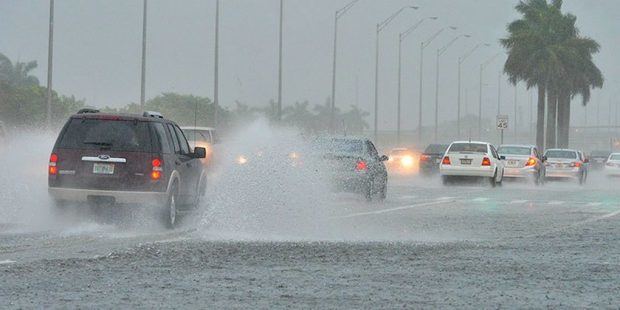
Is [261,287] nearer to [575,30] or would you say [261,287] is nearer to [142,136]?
[142,136]

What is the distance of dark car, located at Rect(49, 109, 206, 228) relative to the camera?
18688 millimetres

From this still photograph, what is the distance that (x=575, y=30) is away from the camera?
9406 cm

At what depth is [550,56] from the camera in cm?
8869

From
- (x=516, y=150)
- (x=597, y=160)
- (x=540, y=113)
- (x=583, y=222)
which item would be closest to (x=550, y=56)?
(x=540, y=113)

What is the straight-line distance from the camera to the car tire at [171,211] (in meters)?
18.9

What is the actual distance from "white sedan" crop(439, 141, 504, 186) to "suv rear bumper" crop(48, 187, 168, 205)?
26.8 metres

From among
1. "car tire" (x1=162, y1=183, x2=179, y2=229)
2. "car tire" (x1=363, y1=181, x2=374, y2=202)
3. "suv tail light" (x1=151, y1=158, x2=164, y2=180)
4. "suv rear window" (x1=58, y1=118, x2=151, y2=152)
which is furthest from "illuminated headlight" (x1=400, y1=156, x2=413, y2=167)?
"suv tail light" (x1=151, y1=158, x2=164, y2=180)

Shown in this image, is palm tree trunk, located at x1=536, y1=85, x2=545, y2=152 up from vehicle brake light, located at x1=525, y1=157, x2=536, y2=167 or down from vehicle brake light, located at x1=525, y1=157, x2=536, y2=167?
up

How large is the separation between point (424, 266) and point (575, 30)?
82492mm

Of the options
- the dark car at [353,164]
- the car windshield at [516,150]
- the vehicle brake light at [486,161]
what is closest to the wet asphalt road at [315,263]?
the dark car at [353,164]

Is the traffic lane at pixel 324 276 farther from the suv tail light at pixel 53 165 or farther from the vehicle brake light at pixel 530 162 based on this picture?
the vehicle brake light at pixel 530 162

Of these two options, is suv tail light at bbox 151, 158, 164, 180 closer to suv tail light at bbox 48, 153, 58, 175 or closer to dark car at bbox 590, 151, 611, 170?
suv tail light at bbox 48, 153, 58, 175

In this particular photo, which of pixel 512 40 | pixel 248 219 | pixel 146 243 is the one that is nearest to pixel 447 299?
pixel 146 243

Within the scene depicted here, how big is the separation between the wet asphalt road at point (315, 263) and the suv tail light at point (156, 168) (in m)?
0.82
